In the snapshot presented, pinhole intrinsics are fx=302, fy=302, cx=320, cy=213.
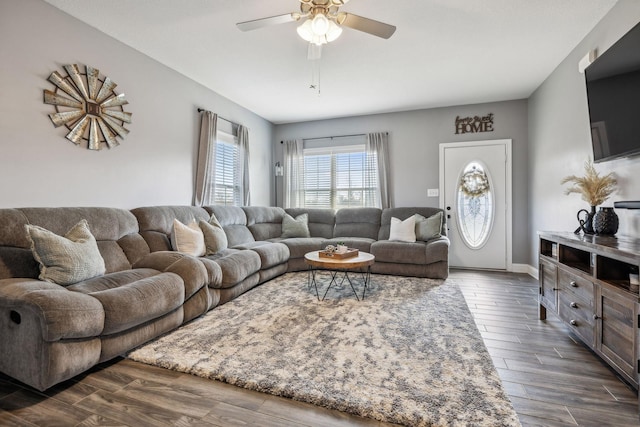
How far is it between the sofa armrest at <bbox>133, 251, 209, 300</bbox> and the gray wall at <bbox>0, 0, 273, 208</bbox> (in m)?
0.96

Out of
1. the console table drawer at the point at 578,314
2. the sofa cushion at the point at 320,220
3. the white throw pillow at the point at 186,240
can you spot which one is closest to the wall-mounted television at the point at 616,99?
the console table drawer at the point at 578,314

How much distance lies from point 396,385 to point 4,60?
139 inches

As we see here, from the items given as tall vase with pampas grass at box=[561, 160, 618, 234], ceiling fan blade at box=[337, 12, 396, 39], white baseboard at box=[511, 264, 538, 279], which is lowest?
white baseboard at box=[511, 264, 538, 279]

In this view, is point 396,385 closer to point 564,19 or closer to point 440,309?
point 440,309

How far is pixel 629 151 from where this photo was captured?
7.01 ft

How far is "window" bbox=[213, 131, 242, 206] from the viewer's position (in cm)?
461

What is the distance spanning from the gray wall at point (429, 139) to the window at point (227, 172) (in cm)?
185

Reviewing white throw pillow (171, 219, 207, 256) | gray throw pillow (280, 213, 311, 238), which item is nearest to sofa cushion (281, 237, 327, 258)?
gray throw pillow (280, 213, 311, 238)

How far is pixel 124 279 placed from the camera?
2.19 metres

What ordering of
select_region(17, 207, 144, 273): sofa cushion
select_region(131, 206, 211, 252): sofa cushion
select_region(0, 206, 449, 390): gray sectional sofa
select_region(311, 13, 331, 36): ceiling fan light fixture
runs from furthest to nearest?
select_region(131, 206, 211, 252): sofa cushion → select_region(17, 207, 144, 273): sofa cushion → select_region(311, 13, 331, 36): ceiling fan light fixture → select_region(0, 206, 449, 390): gray sectional sofa

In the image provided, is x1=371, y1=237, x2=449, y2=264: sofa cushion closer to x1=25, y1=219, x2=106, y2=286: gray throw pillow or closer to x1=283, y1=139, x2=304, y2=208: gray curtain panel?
x1=283, y1=139, x2=304, y2=208: gray curtain panel

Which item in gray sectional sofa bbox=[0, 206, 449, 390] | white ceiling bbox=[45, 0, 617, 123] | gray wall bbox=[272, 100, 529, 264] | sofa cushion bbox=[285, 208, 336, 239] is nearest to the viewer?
gray sectional sofa bbox=[0, 206, 449, 390]

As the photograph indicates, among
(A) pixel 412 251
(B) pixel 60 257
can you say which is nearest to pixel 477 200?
(A) pixel 412 251

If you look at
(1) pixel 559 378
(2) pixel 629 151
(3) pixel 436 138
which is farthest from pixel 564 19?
(1) pixel 559 378
